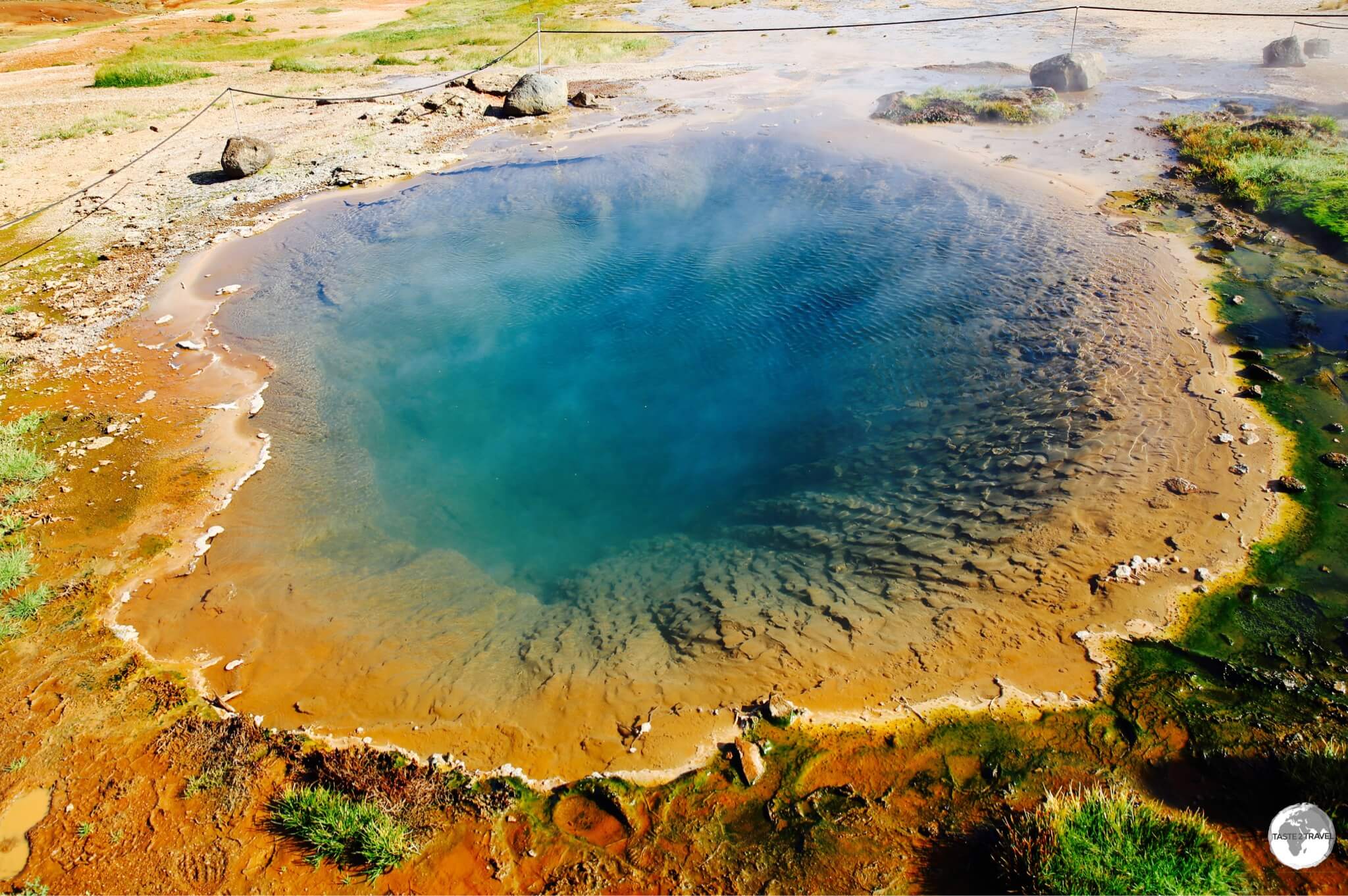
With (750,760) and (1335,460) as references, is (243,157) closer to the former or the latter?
(750,760)

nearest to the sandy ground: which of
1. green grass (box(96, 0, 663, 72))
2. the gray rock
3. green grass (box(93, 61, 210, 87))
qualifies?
green grass (box(93, 61, 210, 87))

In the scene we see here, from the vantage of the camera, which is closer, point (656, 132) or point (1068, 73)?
point (656, 132)

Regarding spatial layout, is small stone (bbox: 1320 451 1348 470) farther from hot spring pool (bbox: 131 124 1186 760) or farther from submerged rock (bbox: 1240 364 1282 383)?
hot spring pool (bbox: 131 124 1186 760)

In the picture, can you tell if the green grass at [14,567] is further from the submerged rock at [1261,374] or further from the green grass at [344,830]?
the submerged rock at [1261,374]

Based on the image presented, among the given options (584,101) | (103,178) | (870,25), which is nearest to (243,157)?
(103,178)

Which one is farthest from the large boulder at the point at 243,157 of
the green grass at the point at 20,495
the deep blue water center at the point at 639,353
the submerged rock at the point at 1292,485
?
the submerged rock at the point at 1292,485

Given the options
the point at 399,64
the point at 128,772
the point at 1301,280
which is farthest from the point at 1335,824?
the point at 399,64
